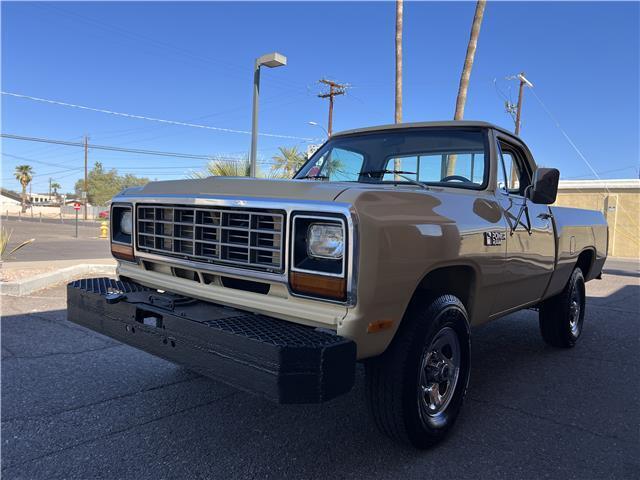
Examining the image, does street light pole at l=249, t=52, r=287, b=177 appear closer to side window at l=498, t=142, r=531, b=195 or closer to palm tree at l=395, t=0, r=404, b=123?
palm tree at l=395, t=0, r=404, b=123

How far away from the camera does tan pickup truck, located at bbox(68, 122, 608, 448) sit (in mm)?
2176

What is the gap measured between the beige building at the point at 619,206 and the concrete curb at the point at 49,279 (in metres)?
22.7

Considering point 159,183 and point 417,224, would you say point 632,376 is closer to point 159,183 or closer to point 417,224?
point 417,224

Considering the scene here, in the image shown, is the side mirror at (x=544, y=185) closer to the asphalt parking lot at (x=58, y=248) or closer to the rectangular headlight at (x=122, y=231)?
the rectangular headlight at (x=122, y=231)

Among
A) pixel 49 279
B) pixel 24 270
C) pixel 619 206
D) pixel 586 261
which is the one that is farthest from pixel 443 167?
pixel 619 206

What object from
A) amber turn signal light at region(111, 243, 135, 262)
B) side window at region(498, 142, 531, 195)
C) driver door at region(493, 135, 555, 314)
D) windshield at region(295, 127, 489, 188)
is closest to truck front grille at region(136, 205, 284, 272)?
amber turn signal light at region(111, 243, 135, 262)

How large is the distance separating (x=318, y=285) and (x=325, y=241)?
0.20m

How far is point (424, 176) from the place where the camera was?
12.1ft

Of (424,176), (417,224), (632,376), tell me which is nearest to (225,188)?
(417,224)

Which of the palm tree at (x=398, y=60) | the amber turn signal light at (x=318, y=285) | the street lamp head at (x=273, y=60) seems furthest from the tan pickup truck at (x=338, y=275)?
the palm tree at (x=398, y=60)

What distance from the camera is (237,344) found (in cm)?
214

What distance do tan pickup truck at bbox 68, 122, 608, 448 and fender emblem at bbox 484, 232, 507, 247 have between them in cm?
2

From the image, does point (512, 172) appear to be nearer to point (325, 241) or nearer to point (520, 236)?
point (520, 236)

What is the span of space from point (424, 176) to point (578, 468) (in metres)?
2.07
